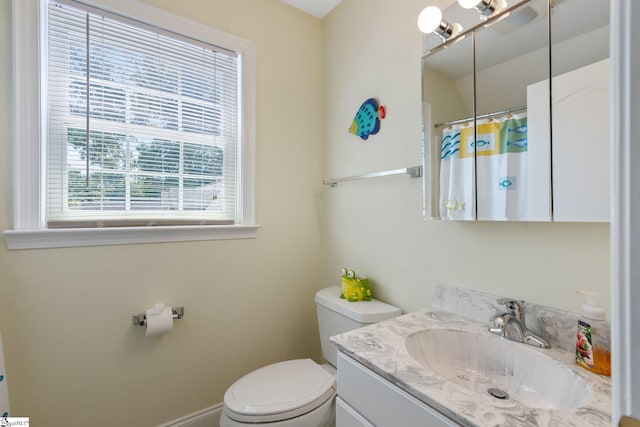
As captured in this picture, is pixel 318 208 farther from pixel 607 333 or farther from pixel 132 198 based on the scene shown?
pixel 607 333

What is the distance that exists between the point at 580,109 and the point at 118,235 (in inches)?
66.5

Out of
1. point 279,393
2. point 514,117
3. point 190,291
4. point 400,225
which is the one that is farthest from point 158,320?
point 514,117

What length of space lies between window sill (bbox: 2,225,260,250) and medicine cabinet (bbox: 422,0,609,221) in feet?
3.27

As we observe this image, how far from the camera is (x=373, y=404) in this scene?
787 mm

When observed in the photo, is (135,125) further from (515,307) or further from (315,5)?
(515,307)

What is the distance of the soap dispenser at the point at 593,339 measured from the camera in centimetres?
72

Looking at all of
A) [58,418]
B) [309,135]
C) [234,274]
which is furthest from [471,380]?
[58,418]

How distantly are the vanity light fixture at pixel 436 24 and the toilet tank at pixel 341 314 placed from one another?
3.72ft

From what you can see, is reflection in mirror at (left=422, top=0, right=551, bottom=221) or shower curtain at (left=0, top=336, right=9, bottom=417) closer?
reflection in mirror at (left=422, top=0, right=551, bottom=221)

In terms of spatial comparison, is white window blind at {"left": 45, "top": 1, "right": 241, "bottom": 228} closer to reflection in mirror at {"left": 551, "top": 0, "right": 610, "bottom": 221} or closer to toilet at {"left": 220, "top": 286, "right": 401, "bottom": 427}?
toilet at {"left": 220, "top": 286, "right": 401, "bottom": 427}

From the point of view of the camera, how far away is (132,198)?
134cm

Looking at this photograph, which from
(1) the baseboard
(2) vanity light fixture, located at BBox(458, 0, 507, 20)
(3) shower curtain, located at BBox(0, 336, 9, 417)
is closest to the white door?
(2) vanity light fixture, located at BBox(458, 0, 507, 20)

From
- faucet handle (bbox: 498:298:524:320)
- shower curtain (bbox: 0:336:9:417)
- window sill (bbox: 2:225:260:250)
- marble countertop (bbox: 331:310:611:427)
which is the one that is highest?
window sill (bbox: 2:225:260:250)

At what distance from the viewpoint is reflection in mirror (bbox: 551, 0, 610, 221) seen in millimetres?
739
